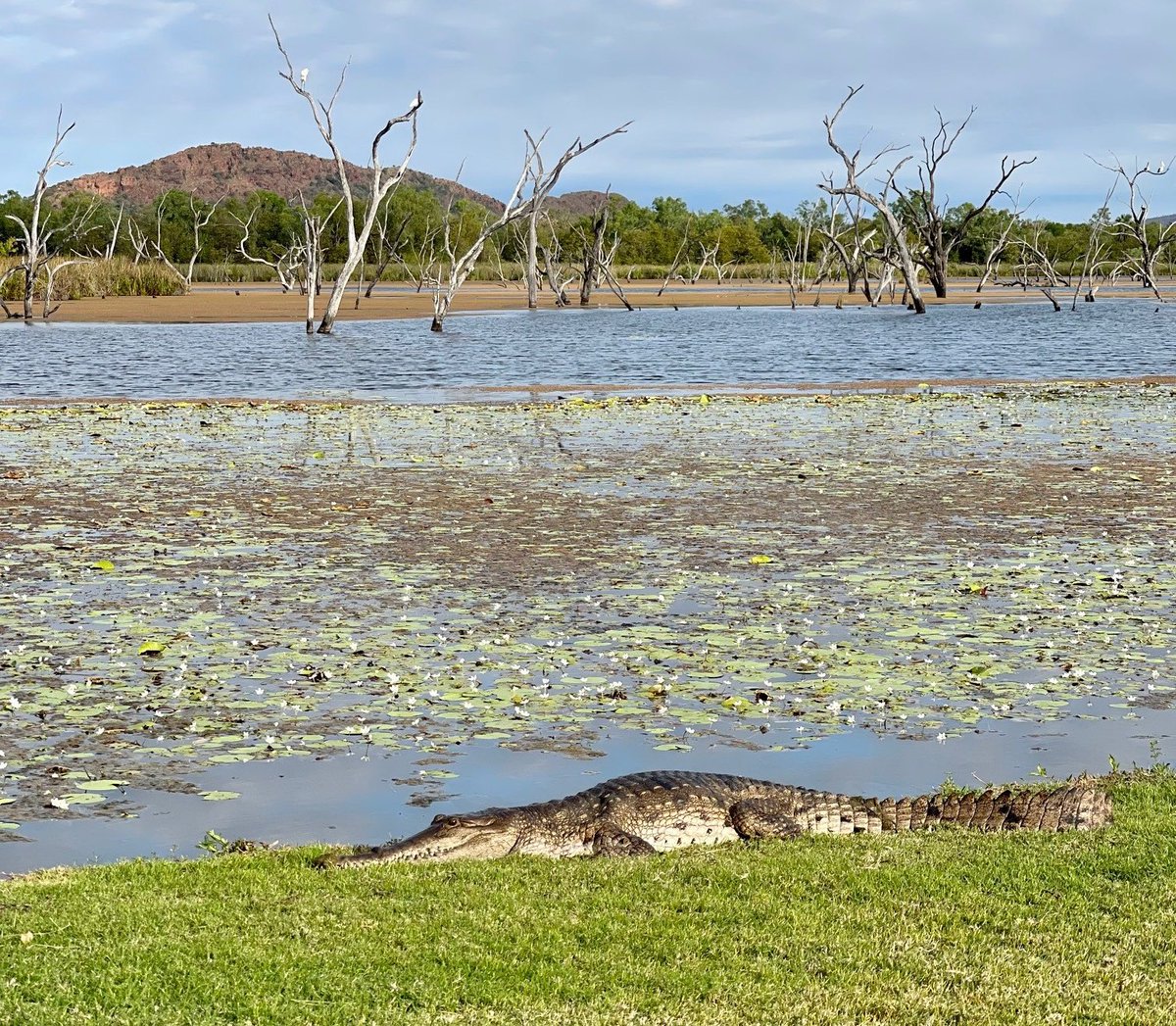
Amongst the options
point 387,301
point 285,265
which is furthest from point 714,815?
point 285,265

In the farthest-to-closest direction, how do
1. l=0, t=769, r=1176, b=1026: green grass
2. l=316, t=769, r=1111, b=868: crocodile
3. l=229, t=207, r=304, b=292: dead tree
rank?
1. l=229, t=207, r=304, b=292: dead tree
2. l=316, t=769, r=1111, b=868: crocodile
3. l=0, t=769, r=1176, b=1026: green grass

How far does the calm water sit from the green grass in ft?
72.3

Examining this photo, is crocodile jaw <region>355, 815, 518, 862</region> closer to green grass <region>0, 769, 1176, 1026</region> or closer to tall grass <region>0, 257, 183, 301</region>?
green grass <region>0, 769, 1176, 1026</region>

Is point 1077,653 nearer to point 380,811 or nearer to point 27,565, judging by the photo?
point 380,811

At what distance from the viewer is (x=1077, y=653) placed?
9.04m

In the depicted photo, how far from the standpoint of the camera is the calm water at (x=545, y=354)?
3139cm

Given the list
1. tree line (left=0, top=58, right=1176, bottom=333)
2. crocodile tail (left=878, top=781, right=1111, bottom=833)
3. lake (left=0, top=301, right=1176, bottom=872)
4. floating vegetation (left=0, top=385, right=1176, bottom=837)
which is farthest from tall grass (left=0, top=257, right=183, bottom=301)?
crocodile tail (left=878, top=781, right=1111, bottom=833)

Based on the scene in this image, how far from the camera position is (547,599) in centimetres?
1045

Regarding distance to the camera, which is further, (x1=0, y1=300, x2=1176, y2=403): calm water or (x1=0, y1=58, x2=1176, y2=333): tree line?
(x1=0, y1=58, x2=1176, y2=333): tree line

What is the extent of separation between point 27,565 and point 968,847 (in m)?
8.04

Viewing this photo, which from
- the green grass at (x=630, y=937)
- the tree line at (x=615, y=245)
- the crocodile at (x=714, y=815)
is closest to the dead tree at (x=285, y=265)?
the tree line at (x=615, y=245)

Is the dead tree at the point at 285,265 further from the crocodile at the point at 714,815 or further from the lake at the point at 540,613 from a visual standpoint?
the crocodile at the point at 714,815

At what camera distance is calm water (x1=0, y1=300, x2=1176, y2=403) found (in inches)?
1236

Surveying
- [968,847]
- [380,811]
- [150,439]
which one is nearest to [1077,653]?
[968,847]
